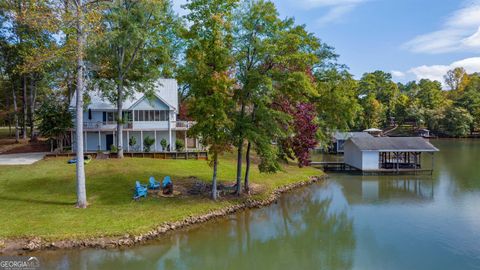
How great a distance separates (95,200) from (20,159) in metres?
12.5

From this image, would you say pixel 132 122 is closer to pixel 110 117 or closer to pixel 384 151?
pixel 110 117

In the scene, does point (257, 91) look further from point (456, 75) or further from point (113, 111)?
point (456, 75)

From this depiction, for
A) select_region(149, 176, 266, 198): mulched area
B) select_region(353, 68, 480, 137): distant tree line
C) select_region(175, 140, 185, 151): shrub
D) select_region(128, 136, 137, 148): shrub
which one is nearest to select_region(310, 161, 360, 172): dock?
select_region(149, 176, 266, 198): mulched area

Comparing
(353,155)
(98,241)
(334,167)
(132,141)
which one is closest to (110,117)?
(132,141)

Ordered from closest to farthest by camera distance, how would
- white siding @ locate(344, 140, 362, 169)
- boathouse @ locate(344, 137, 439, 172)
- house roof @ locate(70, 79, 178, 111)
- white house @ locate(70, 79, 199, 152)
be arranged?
white house @ locate(70, 79, 199, 152)
house roof @ locate(70, 79, 178, 111)
boathouse @ locate(344, 137, 439, 172)
white siding @ locate(344, 140, 362, 169)

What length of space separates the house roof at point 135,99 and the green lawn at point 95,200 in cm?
699

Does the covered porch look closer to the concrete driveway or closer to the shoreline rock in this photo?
the shoreline rock

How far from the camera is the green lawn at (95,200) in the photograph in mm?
14078

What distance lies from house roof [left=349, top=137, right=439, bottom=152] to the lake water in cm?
732

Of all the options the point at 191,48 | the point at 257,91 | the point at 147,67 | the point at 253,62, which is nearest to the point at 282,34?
the point at 253,62

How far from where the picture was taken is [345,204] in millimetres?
21719

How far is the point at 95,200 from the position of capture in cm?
1761

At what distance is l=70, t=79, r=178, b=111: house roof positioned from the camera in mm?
31078

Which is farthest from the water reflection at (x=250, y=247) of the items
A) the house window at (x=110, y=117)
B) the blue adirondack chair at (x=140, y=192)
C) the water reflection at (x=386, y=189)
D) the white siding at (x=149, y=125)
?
the house window at (x=110, y=117)
